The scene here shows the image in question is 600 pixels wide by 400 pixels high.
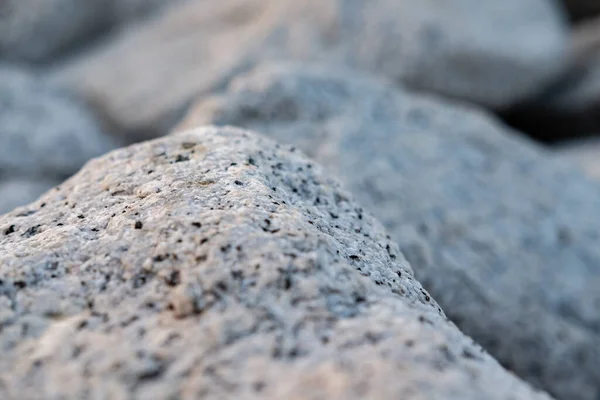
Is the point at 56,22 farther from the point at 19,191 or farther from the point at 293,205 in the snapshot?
the point at 293,205

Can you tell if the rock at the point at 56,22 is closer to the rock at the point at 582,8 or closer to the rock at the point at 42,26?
the rock at the point at 42,26

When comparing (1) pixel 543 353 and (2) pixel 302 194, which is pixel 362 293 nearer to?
(2) pixel 302 194

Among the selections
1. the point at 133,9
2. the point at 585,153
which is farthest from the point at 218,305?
the point at 133,9

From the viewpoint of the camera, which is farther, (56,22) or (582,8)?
(582,8)

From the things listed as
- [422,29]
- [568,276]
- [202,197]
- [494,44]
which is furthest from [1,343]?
[494,44]

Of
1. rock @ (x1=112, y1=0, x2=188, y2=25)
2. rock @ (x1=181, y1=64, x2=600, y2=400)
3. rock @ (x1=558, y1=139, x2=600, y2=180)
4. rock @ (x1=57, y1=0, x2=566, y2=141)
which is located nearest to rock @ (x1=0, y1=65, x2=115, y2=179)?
rock @ (x1=57, y1=0, x2=566, y2=141)

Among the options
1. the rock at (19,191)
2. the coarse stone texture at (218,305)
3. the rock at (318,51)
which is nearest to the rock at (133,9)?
the rock at (318,51)
